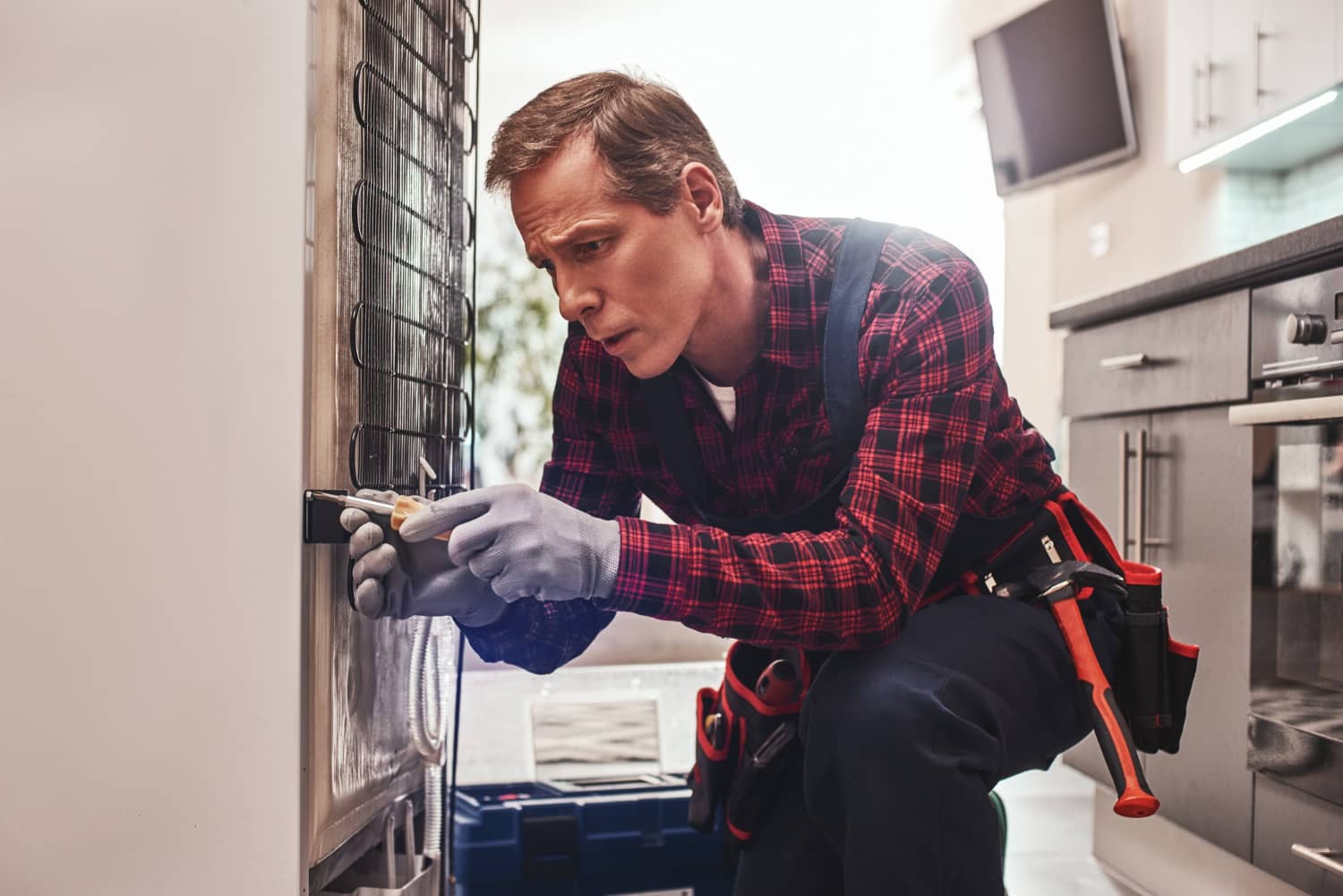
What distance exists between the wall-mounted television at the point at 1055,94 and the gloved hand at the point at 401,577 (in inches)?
78.1

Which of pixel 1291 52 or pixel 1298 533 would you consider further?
pixel 1291 52

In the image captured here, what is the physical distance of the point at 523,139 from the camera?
0.90m

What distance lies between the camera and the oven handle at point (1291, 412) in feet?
3.65

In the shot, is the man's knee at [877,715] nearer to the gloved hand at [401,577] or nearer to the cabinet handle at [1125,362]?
the gloved hand at [401,577]

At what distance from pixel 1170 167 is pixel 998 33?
0.55 meters

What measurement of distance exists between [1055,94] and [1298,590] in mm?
1506

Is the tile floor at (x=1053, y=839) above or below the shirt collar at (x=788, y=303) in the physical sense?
below

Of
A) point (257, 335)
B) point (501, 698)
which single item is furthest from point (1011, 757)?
point (501, 698)

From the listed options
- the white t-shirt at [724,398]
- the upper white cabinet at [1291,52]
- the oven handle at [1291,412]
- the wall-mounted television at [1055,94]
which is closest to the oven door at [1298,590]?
the oven handle at [1291,412]

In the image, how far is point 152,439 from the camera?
806 millimetres

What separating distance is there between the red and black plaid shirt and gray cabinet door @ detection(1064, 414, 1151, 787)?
65 cm

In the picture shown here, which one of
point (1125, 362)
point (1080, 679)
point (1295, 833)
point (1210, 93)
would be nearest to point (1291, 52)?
point (1210, 93)

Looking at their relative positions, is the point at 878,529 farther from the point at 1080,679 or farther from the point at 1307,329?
the point at 1307,329

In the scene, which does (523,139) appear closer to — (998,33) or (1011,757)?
(1011,757)
